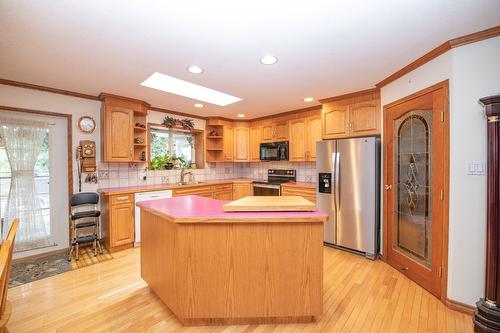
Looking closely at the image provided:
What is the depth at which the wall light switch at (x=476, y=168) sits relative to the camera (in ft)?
6.03

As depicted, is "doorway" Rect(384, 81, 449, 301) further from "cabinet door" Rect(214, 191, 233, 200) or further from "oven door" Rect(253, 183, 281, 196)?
"cabinet door" Rect(214, 191, 233, 200)

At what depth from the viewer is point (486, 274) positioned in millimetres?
1717

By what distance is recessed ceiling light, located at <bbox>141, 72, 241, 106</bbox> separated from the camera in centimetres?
299

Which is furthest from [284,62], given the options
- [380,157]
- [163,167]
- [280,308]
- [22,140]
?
[22,140]

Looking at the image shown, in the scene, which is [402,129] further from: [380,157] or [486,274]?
[486,274]

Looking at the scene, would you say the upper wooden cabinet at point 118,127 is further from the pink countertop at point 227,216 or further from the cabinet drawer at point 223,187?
the pink countertop at point 227,216

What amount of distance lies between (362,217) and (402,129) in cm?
124

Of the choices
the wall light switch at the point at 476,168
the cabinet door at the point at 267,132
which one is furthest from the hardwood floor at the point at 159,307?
the cabinet door at the point at 267,132

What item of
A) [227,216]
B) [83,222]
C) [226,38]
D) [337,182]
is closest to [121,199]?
[83,222]

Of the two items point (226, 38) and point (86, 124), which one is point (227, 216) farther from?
point (86, 124)

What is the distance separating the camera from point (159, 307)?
204cm

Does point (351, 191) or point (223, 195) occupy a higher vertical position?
point (351, 191)

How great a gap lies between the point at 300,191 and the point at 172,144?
273cm

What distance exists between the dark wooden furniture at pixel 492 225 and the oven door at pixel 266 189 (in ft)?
9.79
